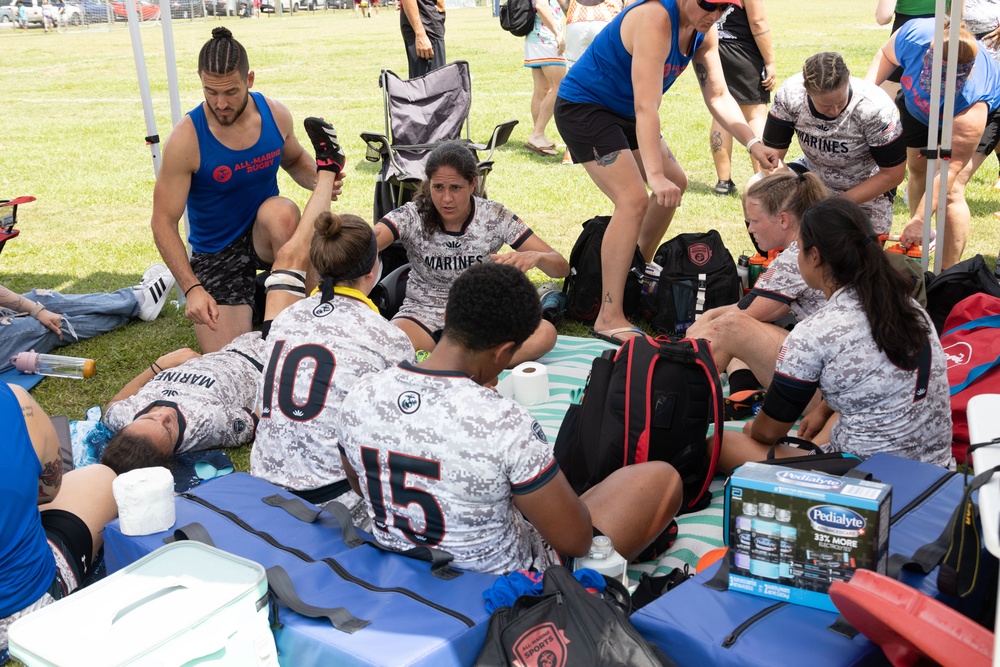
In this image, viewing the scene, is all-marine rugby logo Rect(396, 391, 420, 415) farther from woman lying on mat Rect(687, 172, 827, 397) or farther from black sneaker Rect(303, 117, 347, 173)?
black sneaker Rect(303, 117, 347, 173)

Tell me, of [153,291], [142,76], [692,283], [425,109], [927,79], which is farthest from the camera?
[425,109]

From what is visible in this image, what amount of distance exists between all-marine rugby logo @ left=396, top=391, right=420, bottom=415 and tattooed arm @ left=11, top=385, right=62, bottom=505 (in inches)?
47.4

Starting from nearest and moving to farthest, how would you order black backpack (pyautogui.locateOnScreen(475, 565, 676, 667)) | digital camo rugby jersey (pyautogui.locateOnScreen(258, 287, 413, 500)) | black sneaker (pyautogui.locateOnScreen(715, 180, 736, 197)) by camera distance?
black backpack (pyautogui.locateOnScreen(475, 565, 676, 667))
digital camo rugby jersey (pyautogui.locateOnScreen(258, 287, 413, 500))
black sneaker (pyautogui.locateOnScreen(715, 180, 736, 197))

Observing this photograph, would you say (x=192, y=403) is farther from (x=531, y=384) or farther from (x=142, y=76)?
(x=142, y=76)

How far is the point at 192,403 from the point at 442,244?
4.59 feet

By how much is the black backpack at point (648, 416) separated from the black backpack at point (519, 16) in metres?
6.55

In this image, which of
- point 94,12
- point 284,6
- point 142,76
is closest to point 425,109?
point 142,76

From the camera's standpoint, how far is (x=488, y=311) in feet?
7.53

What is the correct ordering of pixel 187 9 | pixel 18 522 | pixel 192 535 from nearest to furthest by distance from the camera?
pixel 18 522, pixel 192 535, pixel 187 9

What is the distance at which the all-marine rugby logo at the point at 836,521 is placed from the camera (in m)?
2.08

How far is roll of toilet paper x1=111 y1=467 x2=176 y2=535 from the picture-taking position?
2.65 m

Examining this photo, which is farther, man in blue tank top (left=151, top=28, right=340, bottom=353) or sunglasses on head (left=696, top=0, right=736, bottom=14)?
man in blue tank top (left=151, top=28, right=340, bottom=353)

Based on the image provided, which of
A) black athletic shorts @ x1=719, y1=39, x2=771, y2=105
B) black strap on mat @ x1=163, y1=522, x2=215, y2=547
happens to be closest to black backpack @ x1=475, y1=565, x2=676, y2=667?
black strap on mat @ x1=163, y1=522, x2=215, y2=547

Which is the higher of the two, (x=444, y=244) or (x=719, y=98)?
(x=719, y=98)
